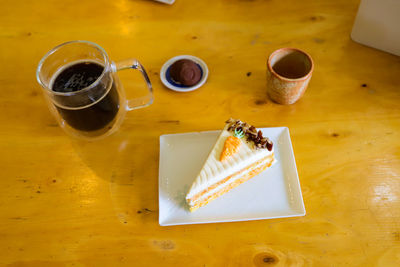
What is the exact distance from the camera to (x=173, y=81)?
43.8 inches

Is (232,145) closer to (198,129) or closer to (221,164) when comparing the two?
(221,164)

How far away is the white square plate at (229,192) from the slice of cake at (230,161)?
0.02 meters

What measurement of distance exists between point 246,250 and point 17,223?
24.5 inches

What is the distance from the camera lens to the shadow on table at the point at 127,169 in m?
0.90

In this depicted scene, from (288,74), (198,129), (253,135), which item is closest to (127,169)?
(198,129)

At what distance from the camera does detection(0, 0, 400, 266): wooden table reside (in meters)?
0.84

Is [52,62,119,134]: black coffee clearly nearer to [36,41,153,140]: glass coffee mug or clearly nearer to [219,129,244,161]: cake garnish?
[36,41,153,140]: glass coffee mug

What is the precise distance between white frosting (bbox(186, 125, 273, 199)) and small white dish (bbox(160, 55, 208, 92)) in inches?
10.8

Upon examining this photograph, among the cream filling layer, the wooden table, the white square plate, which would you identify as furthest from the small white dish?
the cream filling layer

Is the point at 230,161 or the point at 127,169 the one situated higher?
the point at 230,161

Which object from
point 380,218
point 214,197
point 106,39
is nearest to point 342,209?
point 380,218

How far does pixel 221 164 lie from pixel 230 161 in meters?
0.03

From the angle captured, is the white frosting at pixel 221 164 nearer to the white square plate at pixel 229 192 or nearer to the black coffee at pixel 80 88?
the white square plate at pixel 229 192

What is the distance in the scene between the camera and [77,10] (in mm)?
1325
